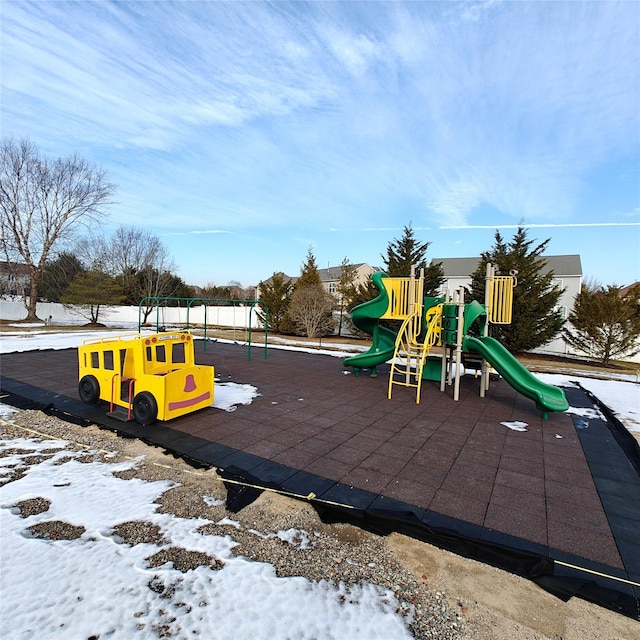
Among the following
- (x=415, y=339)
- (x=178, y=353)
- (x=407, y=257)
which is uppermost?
(x=407, y=257)

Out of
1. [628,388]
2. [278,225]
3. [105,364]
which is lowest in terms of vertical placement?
[628,388]

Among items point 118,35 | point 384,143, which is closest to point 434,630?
point 118,35

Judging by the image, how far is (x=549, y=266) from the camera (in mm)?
28672

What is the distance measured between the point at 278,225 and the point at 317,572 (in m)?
19.3

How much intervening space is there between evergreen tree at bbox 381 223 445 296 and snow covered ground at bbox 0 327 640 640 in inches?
678

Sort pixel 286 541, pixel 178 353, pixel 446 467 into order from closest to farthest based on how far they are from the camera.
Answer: pixel 286 541
pixel 446 467
pixel 178 353

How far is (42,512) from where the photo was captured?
2.69m

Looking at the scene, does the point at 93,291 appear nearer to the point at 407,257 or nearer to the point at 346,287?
the point at 346,287

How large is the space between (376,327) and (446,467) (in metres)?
4.63

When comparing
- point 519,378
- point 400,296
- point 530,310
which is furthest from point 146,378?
point 530,310

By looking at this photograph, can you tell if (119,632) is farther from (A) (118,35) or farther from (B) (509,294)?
(A) (118,35)

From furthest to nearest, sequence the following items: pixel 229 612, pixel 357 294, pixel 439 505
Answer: pixel 357 294 → pixel 439 505 → pixel 229 612

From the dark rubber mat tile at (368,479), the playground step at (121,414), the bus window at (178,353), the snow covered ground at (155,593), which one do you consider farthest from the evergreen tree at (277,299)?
the snow covered ground at (155,593)

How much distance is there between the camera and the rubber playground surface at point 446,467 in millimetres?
2422
